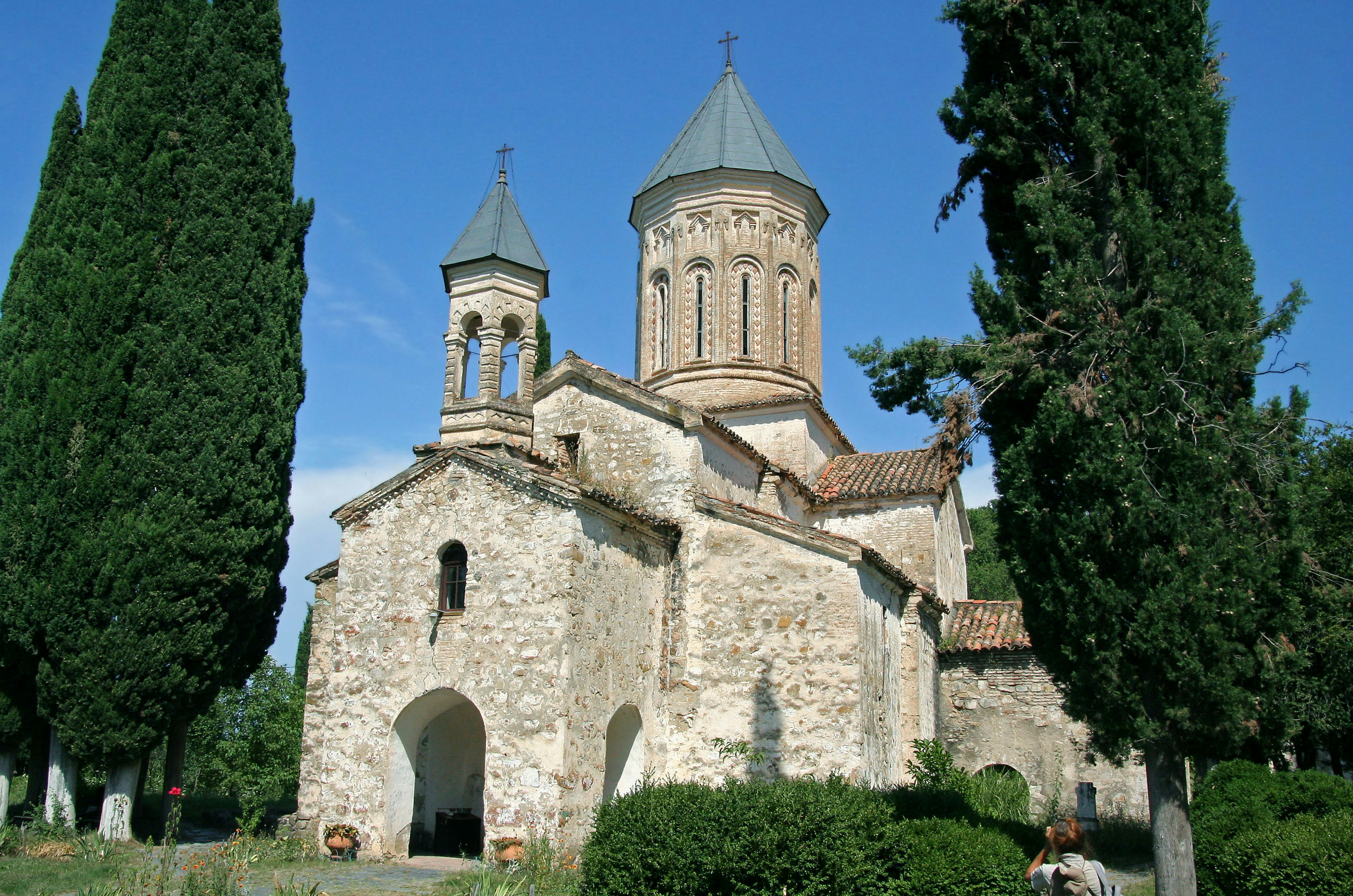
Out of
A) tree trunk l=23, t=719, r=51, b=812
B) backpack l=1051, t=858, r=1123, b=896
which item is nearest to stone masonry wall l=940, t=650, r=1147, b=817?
backpack l=1051, t=858, r=1123, b=896

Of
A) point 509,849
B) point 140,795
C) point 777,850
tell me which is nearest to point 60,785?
point 140,795

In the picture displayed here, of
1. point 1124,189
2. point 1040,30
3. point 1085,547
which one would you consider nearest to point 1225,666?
point 1085,547

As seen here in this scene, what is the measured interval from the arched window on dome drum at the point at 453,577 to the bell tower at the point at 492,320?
5.06ft

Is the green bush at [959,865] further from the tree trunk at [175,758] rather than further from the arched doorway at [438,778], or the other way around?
the tree trunk at [175,758]

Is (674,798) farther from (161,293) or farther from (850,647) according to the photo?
(161,293)

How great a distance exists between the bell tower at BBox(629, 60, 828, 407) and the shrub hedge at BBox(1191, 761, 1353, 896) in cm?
849

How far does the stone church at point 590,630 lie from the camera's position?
11273 mm

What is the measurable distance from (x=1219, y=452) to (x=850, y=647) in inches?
207

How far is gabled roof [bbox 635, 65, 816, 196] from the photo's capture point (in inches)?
725

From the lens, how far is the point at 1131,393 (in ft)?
27.2

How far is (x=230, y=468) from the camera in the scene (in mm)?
12656

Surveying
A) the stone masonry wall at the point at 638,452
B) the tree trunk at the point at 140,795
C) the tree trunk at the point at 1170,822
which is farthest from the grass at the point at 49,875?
the tree trunk at the point at 1170,822

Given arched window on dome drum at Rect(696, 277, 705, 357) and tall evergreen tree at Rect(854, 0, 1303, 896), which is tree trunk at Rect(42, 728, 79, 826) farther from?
arched window on dome drum at Rect(696, 277, 705, 357)

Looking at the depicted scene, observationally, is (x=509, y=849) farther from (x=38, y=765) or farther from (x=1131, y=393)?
(x=1131, y=393)
